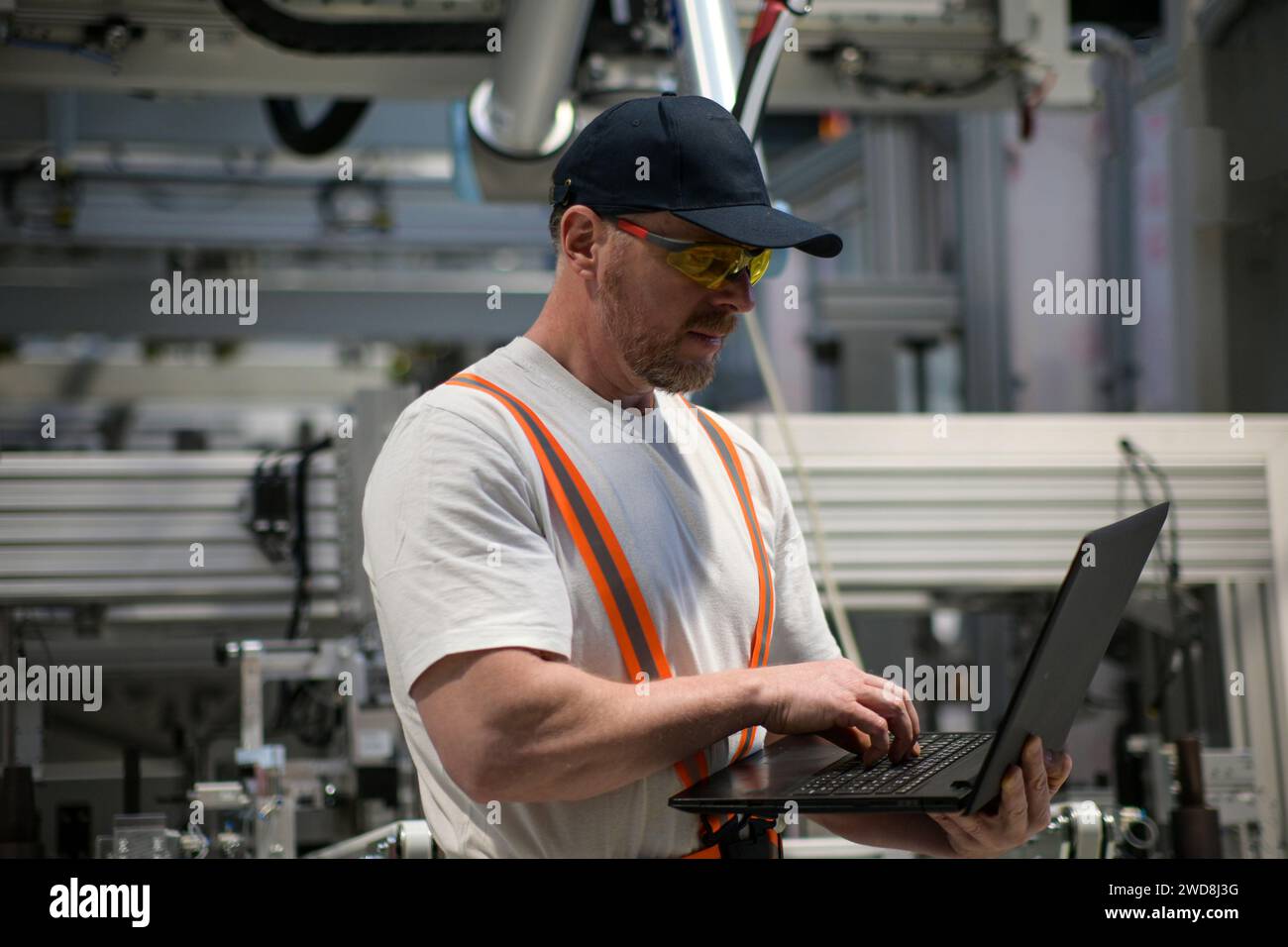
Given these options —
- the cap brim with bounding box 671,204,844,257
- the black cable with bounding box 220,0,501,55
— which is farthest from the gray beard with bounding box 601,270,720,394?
the black cable with bounding box 220,0,501,55

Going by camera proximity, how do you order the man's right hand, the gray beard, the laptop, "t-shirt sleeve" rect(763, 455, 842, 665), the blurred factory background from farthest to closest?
1. the blurred factory background
2. "t-shirt sleeve" rect(763, 455, 842, 665)
3. the gray beard
4. the man's right hand
5. the laptop

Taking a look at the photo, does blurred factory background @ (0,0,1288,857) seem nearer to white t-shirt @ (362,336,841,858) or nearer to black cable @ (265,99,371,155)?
black cable @ (265,99,371,155)

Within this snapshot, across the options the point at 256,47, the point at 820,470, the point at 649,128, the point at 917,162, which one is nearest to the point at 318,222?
the point at 917,162

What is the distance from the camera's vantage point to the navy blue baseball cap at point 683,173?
1.22 meters

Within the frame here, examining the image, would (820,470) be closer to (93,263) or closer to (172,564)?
(172,564)

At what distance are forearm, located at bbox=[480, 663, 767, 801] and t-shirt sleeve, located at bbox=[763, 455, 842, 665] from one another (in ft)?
0.90

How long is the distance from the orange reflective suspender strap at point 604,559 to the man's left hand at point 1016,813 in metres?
0.25

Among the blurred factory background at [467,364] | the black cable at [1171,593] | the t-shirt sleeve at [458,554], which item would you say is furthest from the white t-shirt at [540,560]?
the black cable at [1171,593]

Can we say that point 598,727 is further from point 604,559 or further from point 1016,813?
point 1016,813

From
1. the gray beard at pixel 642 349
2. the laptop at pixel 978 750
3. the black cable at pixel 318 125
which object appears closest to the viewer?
the laptop at pixel 978 750

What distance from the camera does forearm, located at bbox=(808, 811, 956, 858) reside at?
1308 millimetres

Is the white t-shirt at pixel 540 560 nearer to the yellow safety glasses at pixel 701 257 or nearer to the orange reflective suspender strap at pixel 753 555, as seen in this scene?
the orange reflective suspender strap at pixel 753 555

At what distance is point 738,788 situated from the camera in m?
1.13

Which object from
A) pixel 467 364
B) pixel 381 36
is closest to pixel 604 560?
pixel 381 36
